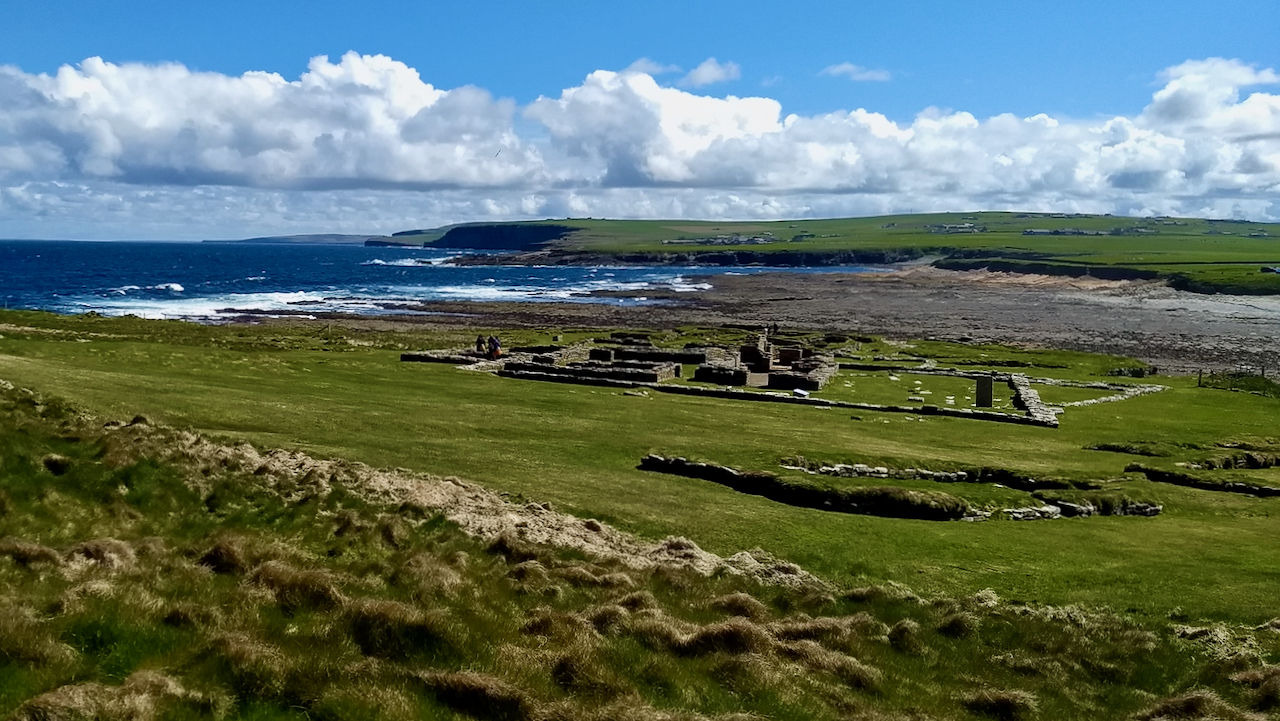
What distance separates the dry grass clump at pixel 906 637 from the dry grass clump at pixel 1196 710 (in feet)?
10.7

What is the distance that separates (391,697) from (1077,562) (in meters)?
16.4

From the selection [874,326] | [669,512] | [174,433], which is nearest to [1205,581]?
[669,512]

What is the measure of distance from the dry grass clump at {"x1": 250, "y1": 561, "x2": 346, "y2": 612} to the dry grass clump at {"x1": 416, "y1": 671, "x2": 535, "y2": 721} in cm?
308

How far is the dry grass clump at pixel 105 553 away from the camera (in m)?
14.1

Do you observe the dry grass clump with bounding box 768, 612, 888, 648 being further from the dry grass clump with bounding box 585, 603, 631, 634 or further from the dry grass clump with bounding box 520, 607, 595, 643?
the dry grass clump with bounding box 520, 607, 595, 643

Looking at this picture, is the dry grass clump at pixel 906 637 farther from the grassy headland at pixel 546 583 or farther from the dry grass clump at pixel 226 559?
the dry grass clump at pixel 226 559

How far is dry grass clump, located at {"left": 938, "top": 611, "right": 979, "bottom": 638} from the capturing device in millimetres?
15641

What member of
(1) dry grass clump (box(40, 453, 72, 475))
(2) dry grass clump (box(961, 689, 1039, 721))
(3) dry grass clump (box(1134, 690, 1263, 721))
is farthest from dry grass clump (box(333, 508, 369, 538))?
(3) dry grass clump (box(1134, 690, 1263, 721))

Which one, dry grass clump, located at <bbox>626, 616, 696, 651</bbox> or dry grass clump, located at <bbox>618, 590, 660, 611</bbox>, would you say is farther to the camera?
dry grass clump, located at <bbox>618, 590, 660, 611</bbox>

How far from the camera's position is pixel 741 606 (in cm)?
1579

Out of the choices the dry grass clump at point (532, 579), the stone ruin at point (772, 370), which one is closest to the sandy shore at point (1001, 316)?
the stone ruin at point (772, 370)

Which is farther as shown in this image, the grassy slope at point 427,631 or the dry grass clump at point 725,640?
the dry grass clump at point 725,640

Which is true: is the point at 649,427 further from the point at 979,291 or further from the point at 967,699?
the point at 979,291

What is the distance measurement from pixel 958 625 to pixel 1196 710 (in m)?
3.93
